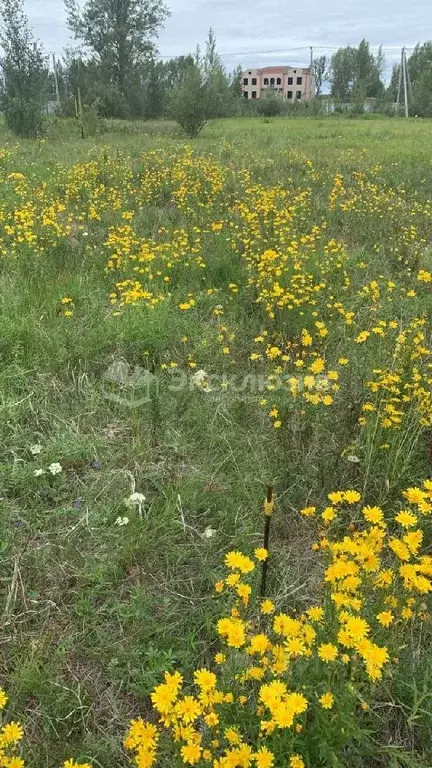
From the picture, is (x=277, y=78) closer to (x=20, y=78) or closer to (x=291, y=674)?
(x=20, y=78)

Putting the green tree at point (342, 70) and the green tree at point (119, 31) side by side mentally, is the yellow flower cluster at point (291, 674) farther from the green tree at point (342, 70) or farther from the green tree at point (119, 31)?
the green tree at point (342, 70)

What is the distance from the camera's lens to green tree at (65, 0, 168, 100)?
117ft

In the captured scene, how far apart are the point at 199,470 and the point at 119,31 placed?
131 ft

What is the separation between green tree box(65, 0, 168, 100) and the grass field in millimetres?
35008

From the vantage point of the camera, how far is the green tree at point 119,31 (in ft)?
117

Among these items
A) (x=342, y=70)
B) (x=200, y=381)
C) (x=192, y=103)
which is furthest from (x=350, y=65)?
(x=200, y=381)

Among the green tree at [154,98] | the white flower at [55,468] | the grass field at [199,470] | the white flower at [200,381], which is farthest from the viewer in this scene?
the green tree at [154,98]

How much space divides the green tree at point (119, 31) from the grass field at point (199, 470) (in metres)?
35.0

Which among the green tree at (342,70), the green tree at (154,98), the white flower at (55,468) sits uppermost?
the green tree at (342,70)

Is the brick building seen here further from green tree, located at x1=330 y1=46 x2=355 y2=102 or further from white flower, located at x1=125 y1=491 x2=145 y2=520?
white flower, located at x1=125 y1=491 x2=145 y2=520

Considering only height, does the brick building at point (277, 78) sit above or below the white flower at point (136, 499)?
above

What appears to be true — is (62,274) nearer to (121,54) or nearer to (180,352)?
(180,352)

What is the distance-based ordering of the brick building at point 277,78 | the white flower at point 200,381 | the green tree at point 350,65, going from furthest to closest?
the brick building at point 277,78 < the green tree at point 350,65 < the white flower at point 200,381

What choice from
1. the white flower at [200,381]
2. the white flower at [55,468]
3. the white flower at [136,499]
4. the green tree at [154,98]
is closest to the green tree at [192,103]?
the white flower at [200,381]
